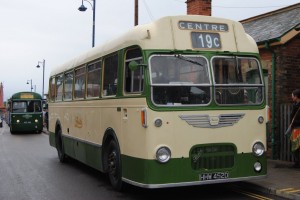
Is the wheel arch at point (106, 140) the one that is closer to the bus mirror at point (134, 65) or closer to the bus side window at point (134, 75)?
the bus side window at point (134, 75)

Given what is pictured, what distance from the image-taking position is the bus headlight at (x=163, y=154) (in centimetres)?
689

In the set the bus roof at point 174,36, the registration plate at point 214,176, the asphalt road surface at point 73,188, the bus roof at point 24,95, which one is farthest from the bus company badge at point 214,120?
the bus roof at point 24,95

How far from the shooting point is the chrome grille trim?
712cm

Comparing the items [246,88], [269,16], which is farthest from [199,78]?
[269,16]

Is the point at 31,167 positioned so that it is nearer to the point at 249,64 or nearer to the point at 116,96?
the point at 116,96

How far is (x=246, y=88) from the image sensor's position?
764 cm

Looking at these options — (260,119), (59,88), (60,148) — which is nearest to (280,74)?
(260,119)

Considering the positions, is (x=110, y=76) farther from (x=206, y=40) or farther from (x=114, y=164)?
(x=206, y=40)

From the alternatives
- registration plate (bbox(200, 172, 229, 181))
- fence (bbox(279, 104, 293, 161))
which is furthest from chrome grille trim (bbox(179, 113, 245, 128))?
fence (bbox(279, 104, 293, 161))

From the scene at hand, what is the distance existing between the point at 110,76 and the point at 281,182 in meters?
3.81

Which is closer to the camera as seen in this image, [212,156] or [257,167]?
[212,156]

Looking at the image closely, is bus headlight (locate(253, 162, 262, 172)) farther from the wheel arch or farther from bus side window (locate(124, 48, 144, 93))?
the wheel arch

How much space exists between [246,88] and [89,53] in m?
4.08

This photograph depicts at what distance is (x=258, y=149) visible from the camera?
299 inches
